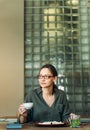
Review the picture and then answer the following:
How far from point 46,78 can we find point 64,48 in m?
1.14

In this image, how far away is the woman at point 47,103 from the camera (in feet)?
8.43

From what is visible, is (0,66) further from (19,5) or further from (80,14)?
(80,14)

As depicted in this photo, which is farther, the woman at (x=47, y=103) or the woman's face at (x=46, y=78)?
the woman's face at (x=46, y=78)

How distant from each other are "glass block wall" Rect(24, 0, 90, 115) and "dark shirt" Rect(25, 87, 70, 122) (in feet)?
3.67

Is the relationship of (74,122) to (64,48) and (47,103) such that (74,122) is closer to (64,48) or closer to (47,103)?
(47,103)

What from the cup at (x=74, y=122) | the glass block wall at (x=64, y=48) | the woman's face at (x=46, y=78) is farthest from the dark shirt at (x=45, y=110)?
the glass block wall at (x=64, y=48)

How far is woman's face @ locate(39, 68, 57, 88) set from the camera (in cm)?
267

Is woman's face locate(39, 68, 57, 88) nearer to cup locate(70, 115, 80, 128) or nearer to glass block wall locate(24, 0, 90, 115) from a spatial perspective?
cup locate(70, 115, 80, 128)

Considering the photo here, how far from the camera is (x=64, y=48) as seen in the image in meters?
3.78

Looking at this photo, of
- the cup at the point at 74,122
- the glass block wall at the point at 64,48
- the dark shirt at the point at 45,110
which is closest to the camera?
the cup at the point at 74,122

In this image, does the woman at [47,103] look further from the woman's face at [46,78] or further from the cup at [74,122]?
the cup at [74,122]

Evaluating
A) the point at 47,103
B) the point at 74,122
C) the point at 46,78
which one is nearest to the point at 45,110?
the point at 47,103

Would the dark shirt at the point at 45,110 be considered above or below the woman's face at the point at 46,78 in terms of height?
below

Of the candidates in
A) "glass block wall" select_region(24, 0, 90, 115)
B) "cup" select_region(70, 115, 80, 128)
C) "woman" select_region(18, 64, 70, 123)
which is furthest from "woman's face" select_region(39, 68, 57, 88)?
"glass block wall" select_region(24, 0, 90, 115)
